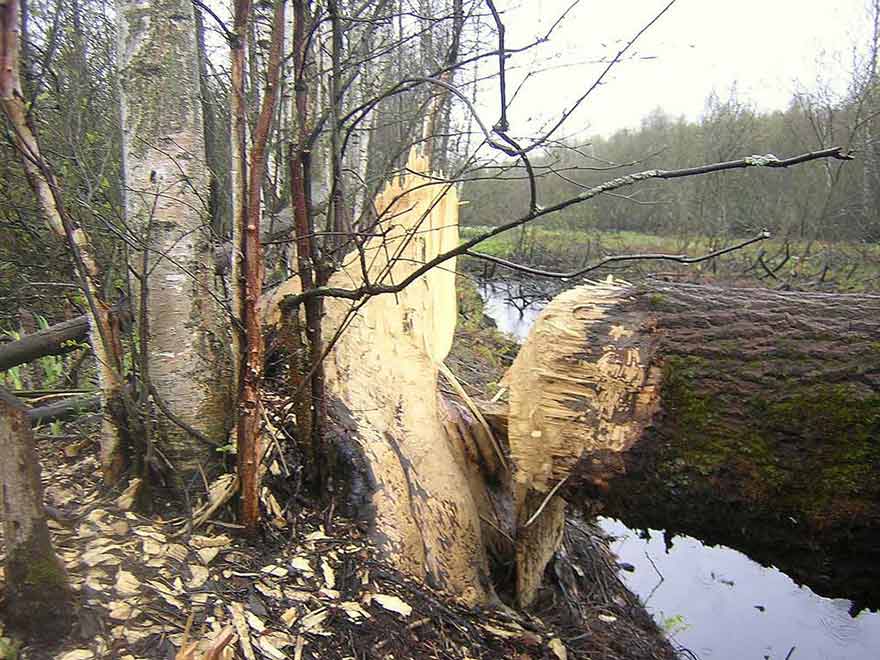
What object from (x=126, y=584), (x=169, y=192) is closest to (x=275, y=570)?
(x=126, y=584)

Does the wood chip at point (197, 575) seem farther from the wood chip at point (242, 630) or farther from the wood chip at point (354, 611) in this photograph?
the wood chip at point (354, 611)

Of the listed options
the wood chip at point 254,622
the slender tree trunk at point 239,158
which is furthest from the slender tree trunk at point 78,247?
the wood chip at point 254,622

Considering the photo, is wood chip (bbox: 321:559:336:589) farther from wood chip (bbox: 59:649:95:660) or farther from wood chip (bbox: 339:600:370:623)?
wood chip (bbox: 59:649:95:660)

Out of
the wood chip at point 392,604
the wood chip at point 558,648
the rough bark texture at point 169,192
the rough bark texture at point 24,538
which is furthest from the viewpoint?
the wood chip at point 558,648

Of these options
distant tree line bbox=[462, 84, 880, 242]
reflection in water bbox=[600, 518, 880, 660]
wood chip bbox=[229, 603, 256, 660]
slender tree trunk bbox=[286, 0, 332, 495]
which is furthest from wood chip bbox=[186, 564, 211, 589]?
distant tree line bbox=[462, 84, 880, 242]

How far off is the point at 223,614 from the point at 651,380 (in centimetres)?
145

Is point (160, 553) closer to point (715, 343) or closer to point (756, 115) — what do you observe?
point (715, 343)

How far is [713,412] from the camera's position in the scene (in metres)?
1.89

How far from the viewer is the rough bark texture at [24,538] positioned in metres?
1.27

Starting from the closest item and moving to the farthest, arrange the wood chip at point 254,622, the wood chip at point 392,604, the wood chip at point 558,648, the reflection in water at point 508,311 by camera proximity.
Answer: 1. the wood chip at point 254,622
2. the wood chip at point 392,604
3. the wood chip at point 558,648
4. the reflection in water at point 508,311

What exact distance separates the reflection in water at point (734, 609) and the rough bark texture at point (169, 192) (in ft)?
8.08

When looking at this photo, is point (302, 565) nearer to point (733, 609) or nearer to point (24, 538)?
point (24, 538)

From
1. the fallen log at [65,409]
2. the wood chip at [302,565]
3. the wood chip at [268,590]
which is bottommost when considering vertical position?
the wood chip at [302,565]

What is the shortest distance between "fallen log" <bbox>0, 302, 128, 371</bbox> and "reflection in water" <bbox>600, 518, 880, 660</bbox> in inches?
117
